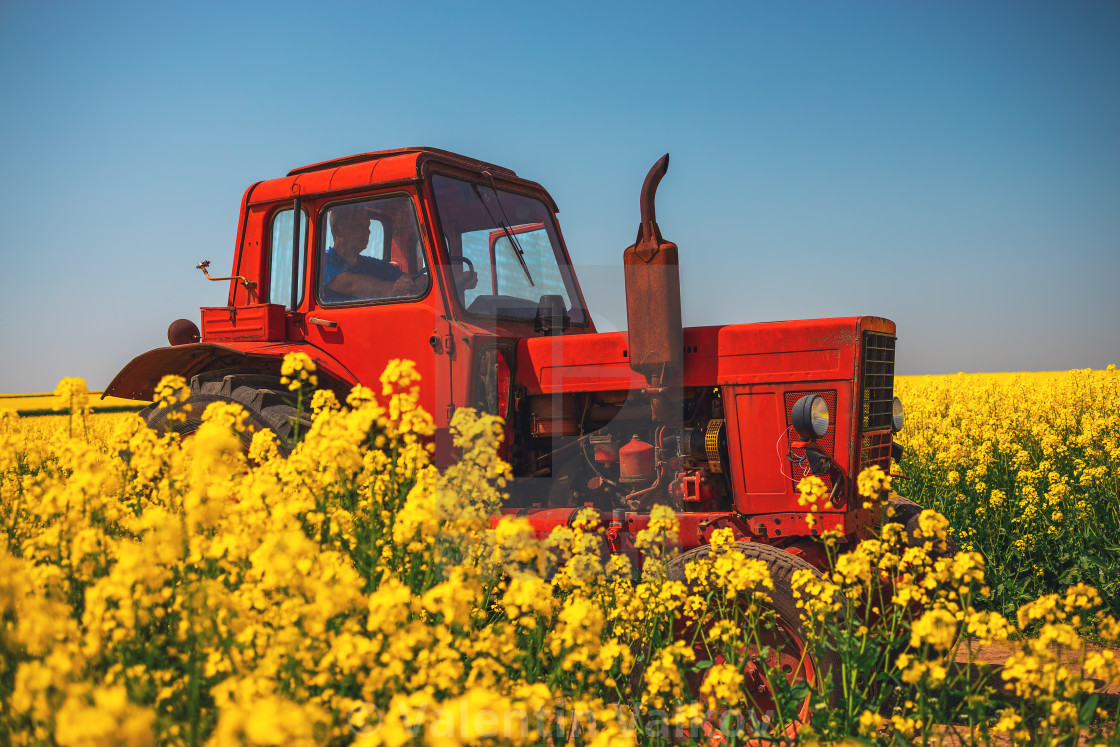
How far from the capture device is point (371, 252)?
3881 millimetres

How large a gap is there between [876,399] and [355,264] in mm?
2706

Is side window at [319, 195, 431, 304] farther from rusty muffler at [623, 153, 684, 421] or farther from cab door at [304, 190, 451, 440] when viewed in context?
rusty muffler at [623, 153, 684, 421]

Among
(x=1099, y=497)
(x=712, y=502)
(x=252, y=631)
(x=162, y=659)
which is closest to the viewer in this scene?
(x=252, y=631)

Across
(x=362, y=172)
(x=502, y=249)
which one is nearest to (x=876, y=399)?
(x=502, y=249)

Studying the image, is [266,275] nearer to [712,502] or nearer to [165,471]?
[165,471]

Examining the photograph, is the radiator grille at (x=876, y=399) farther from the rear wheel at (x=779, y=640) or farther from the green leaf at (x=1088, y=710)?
the green leaf at (x=1088, y=710)

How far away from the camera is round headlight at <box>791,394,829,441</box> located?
3004 millimetres

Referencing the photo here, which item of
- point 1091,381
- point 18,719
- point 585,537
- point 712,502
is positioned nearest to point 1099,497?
point 1091,381

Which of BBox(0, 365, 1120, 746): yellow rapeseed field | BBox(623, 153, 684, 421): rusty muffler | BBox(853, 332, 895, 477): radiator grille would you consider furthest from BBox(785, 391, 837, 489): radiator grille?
BBox(623, 153, 684, 421): rusty muffler

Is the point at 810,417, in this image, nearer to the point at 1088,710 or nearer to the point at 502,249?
the point at 1088,710

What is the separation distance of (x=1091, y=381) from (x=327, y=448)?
8.68 metres

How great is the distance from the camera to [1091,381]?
7922 millimetres

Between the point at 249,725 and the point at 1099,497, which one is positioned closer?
the point at 249,725

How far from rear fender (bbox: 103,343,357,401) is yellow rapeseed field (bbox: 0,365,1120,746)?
0.78 metres
